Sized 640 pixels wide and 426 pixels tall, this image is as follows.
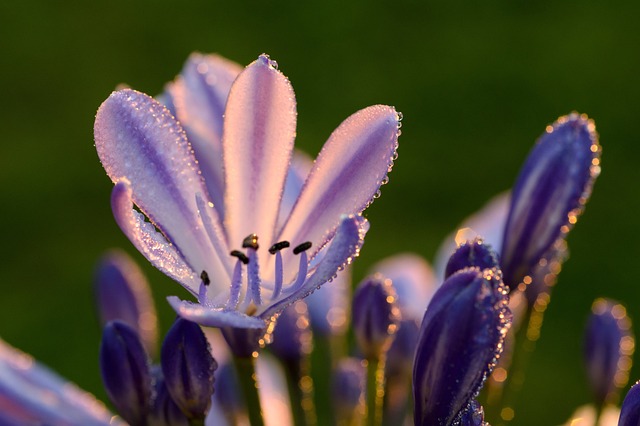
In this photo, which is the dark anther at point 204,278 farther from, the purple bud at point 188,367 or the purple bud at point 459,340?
the purple bud at point 459,340

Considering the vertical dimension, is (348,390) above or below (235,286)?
below

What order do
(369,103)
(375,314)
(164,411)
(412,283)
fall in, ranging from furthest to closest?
(369,103), (412,283), (375,314), (164,411)

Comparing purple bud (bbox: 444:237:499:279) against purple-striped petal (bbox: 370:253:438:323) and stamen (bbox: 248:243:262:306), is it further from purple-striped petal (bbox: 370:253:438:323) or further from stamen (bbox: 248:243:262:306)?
purple-striped petal (bbox: 370:253:438:323)

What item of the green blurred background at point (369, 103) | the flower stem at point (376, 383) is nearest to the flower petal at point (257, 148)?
the flower stem at point (376, 383)

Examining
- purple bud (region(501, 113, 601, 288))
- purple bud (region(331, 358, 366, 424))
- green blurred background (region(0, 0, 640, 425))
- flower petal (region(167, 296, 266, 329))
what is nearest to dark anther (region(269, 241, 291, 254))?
flower petal (region(167, 296, 266, 329))

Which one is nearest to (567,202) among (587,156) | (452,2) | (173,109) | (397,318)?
(587,156)

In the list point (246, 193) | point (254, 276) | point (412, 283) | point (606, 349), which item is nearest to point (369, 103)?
point (412, 283)

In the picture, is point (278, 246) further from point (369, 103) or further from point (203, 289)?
point (369, 103)
